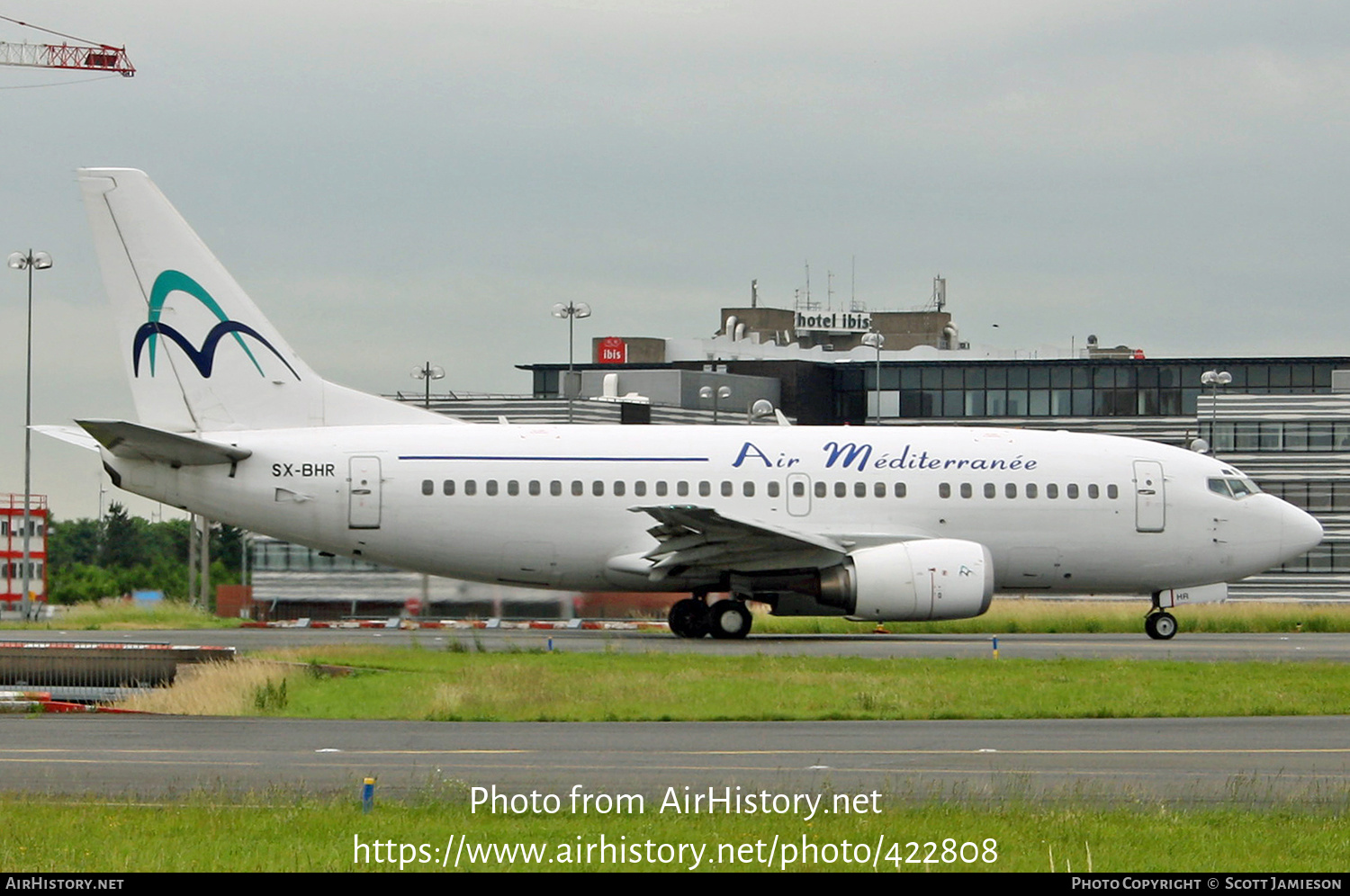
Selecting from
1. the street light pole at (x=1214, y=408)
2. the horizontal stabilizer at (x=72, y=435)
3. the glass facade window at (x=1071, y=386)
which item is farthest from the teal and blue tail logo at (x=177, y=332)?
the glass facade window at (x=1071, y=386)

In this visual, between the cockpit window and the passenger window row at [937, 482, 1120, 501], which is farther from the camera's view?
the cockpit window

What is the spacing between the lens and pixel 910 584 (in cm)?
2889

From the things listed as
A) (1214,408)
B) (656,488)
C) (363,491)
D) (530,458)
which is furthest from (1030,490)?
(1214,408)

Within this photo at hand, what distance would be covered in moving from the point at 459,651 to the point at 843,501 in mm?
8528

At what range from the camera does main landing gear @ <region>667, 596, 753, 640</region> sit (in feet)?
99.6

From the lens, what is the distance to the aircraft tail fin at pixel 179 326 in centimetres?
2961

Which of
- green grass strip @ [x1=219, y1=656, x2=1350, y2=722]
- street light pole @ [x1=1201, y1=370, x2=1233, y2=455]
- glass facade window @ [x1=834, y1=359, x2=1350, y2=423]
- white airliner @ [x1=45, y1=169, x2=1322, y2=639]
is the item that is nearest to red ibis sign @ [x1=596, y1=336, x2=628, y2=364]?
glass facade window @ [x1=834, y1=359, x2=1350, y2=423]

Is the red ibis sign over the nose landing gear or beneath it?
over

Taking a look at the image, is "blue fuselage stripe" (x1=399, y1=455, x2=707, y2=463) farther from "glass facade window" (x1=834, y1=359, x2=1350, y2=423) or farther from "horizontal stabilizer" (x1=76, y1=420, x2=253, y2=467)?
"glass facade window" (x1=834, y1=359, x2=1350, y2=423)

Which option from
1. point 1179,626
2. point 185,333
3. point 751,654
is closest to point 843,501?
point 751,654

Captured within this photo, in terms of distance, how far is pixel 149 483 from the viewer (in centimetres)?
2933

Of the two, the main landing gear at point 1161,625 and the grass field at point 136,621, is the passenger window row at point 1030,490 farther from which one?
the grass field at point 136,621

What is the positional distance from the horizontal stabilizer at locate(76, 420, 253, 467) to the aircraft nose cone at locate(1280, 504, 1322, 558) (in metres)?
19.4

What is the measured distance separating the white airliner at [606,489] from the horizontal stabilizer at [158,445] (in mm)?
59
